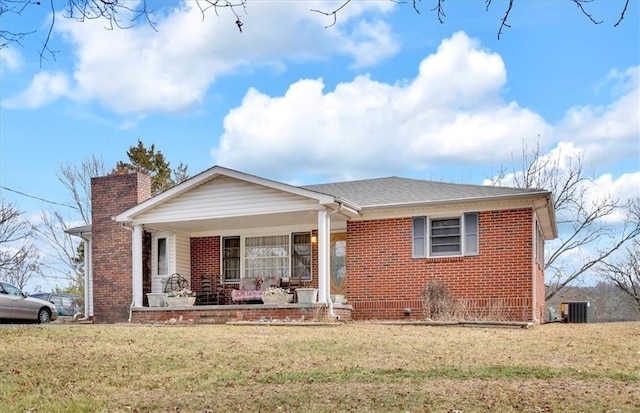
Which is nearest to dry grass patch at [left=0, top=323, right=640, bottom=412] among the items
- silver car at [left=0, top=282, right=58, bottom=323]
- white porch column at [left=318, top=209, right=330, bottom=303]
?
white porch column at [left=318, top=209, right=330, bottom=303]

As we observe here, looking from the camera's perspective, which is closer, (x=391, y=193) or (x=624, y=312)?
(x=391, y=193)

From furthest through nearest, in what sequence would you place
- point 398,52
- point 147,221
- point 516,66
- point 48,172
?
point 48,172
point 147,221
point 516,66
point 398,52

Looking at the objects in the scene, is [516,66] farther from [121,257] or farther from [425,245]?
[121,257]

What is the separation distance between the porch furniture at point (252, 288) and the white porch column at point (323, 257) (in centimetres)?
262

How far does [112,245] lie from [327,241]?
24.7 feet

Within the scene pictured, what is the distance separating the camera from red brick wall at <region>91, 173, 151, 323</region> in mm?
19188

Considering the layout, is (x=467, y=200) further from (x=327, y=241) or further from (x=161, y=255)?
(x=161, y=255)

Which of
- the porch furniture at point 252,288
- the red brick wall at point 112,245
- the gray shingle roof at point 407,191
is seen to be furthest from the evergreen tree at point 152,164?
the porch furniture at point 252,288

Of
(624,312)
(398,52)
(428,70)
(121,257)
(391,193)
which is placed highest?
(398,52)

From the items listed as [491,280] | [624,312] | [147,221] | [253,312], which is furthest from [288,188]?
[624,312]

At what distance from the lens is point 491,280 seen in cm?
1578

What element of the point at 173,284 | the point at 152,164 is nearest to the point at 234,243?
the point at 173,284

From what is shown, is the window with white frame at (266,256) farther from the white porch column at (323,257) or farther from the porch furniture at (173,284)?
the white porch column at (323,257)

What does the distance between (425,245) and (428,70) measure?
6855 millimetres
